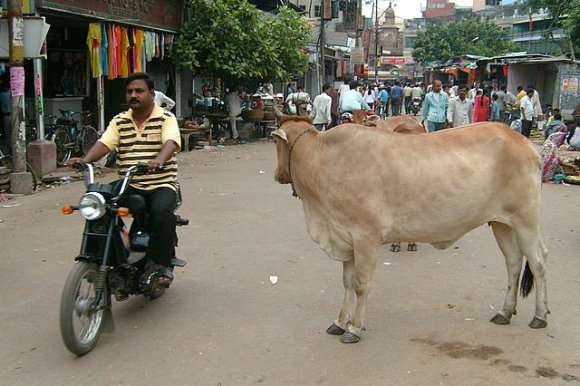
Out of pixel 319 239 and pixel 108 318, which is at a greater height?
pixel 319 239


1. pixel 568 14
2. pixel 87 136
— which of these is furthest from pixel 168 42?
pixel 568 14

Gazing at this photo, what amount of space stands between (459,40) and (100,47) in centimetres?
4304

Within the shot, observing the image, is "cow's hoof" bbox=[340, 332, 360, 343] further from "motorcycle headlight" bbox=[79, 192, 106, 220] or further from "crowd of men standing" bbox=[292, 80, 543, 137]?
"crowd of men standing" bbox=[292, 80, 543, 137]

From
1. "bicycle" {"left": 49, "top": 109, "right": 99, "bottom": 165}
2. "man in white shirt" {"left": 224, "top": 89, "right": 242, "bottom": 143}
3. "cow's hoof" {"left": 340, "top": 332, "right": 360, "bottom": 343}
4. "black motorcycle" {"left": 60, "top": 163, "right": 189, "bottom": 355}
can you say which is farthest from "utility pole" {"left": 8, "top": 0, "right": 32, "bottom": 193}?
"man in white shirt" {"left": 224, "top": 89, "right": 242, "bottom": 143}

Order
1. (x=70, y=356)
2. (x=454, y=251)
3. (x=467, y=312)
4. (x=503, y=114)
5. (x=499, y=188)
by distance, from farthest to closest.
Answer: (x=503, y=114) → (x=454, y=251) → (x=467, y=312) → (x=499, y=188) → (x=70, y=356)

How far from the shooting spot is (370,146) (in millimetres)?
4449

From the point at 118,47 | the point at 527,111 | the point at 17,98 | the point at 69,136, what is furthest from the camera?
the point at 527,111

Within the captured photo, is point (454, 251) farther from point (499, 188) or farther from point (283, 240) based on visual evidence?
point (499, 188)

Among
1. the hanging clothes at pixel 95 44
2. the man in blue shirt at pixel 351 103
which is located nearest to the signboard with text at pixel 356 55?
the man in blue shirt at pixel 351 103

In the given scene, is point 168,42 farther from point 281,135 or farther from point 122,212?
point 122,212

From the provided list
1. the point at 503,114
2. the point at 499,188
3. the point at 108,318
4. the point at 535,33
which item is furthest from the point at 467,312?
the point at 535,33

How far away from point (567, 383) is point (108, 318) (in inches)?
117

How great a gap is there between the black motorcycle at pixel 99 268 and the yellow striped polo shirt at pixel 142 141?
220mm

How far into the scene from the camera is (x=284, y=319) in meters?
A: 4.86
